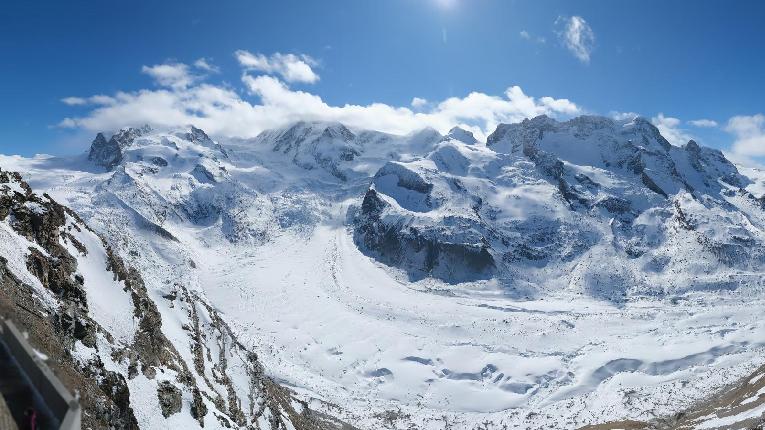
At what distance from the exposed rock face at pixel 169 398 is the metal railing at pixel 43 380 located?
1917 centimetres

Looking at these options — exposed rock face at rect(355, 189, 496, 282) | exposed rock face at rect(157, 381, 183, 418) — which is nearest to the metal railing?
exposed rock face at rect(157, 381, 183, 418)

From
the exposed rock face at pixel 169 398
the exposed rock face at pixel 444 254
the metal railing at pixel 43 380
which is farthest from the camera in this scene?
→ the exposed rock face at pixel 444 254

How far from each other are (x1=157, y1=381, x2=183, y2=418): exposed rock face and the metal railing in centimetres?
1917

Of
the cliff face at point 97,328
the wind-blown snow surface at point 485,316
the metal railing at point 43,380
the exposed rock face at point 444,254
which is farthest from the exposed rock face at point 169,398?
the exposed rock face at point 444,254

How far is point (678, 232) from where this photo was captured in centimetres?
19900

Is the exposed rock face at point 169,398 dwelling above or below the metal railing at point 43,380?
below

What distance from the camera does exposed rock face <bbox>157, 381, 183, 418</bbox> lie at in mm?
33031

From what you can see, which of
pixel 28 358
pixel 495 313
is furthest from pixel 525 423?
pixel 28 358

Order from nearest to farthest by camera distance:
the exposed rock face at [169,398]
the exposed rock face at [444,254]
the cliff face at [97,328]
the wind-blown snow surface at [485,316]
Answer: the cliff face at [97,328], the exposed rock face at [169,398], the wind-blown snow surface at [485,316], the exposed rock face at [444,254]

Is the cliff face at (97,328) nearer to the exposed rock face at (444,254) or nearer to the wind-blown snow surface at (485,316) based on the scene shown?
the wind-blown snow surface at (485,316)

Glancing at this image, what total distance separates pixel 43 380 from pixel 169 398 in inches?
829

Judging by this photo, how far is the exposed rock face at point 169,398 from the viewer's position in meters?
33.0

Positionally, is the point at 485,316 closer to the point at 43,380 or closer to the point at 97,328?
the point at 97,328

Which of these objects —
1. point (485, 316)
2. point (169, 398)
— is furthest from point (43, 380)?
point (485, 316)
